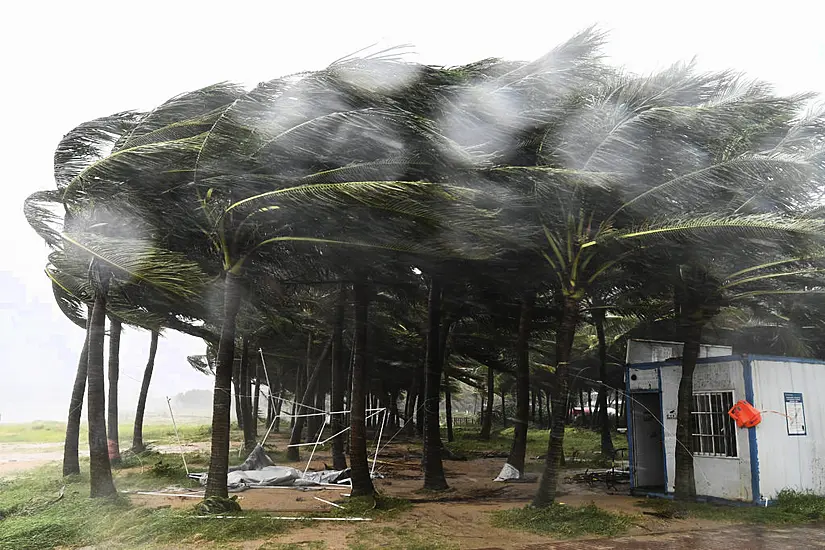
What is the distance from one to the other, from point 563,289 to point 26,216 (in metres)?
9.37

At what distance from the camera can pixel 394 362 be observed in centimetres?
2873

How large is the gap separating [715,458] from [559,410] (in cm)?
336

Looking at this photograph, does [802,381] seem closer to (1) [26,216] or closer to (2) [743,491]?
(2) [743,491]

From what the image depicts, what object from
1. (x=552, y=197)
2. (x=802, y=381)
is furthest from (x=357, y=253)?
(x=802, y=381)

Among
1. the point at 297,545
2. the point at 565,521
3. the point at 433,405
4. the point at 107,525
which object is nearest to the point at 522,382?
the point at 433,405

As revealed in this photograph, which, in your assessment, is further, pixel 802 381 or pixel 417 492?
pixel 417 492

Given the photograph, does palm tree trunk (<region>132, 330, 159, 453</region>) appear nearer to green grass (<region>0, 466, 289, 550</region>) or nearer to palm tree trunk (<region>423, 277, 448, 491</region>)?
green grass (<region>0, 466, 289, 550</region>)

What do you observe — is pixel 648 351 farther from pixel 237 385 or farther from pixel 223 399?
pixel 237 385

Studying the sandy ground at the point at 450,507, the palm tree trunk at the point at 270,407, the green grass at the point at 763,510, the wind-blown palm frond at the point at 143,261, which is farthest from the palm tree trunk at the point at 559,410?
the palm tree trunk at the point at 270,407

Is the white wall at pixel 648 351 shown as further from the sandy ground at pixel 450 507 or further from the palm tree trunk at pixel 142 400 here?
the palm tree trunk at pixel 142 400

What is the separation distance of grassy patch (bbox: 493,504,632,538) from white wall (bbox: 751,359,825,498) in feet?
10.1

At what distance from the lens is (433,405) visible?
14367 millimetres

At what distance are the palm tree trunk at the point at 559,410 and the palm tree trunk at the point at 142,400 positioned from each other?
604 inches

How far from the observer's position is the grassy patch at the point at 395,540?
8562 mm
